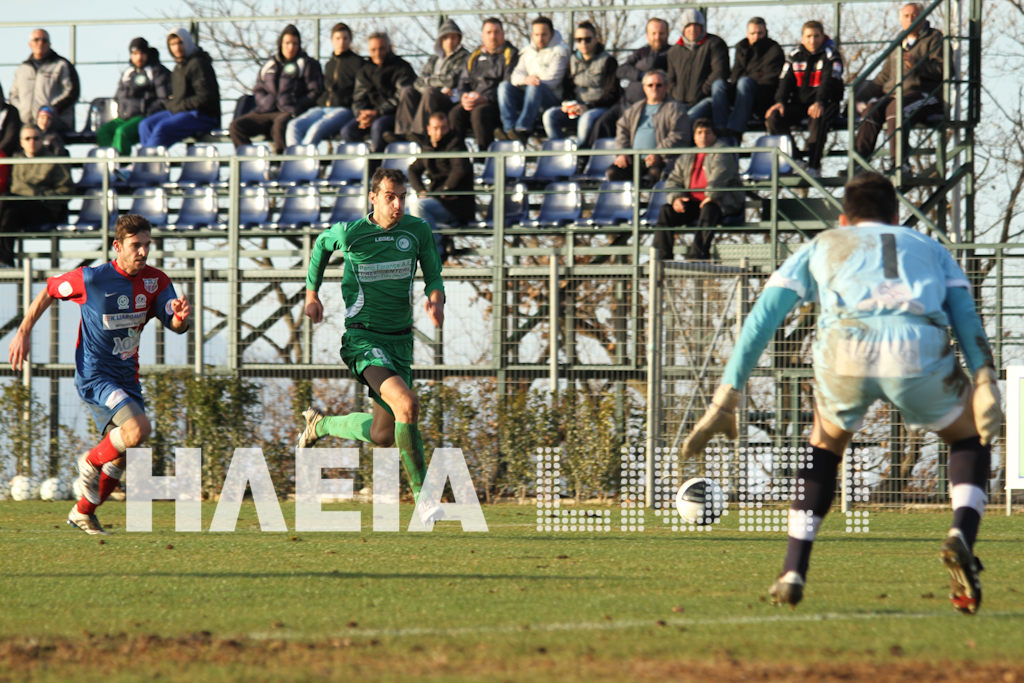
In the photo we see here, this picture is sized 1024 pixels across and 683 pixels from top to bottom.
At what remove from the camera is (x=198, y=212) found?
54.4ft

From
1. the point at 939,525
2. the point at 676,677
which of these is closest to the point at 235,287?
the point at 939,525

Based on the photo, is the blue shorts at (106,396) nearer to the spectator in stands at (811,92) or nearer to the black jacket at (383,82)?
the black jacket at (383,82)

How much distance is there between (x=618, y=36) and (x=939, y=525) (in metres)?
16.3

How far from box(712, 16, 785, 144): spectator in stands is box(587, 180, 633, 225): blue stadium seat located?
56.1 inches

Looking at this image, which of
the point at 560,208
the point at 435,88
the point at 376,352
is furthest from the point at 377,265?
the point at 435,88

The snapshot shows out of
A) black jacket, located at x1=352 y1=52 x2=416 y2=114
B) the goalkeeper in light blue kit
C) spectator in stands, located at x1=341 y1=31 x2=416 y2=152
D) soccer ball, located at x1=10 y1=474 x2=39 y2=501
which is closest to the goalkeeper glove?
the goalkeeper in light blue kit

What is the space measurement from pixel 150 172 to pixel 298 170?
81.8 inches

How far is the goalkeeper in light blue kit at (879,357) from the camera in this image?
535 centimetres

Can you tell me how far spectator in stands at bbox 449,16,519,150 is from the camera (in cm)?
1566

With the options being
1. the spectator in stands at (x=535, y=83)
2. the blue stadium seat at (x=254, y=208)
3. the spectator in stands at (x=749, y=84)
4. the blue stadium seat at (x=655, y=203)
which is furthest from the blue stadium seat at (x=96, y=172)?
the spectator in stands at (x=749, y=84)

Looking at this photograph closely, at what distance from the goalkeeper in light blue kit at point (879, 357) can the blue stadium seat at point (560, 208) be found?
9.63 m

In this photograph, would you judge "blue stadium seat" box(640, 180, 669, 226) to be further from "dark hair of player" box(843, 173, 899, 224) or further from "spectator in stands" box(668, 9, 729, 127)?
"dark hair of player" box(843, 173, 899, 224)

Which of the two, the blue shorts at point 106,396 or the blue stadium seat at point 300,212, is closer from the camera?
the blue shorts at point 106,396

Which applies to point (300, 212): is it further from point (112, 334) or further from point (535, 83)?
point (112, 334)
